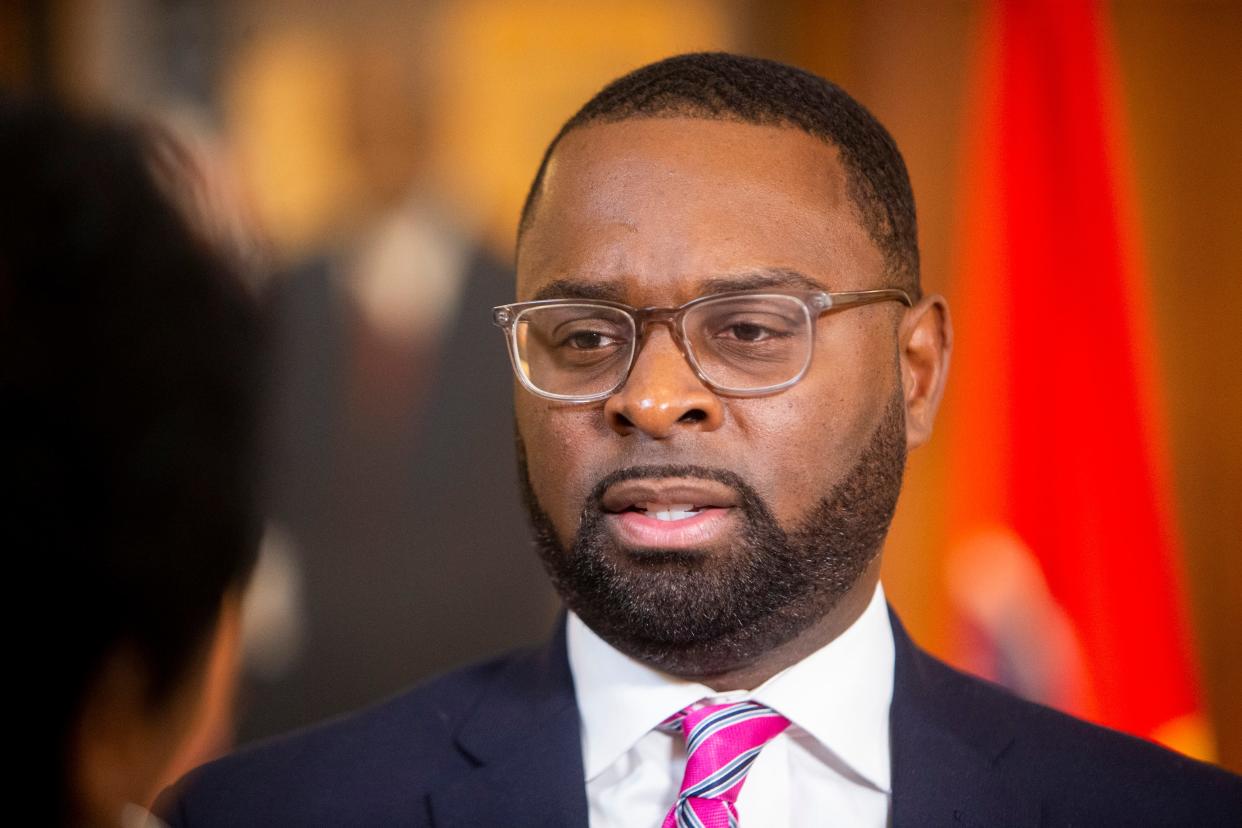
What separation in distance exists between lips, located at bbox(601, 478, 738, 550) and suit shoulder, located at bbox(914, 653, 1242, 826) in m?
0.50

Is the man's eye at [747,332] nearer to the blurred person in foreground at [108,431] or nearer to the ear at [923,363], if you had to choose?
the ear at [923,363]

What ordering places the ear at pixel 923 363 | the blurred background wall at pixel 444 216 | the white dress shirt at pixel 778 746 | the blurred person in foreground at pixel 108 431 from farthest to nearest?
the blurred background wall at pixel 444 216 → the ear at pixel 923 363 → the white dress shirt at pixel 778 746 → the blurred person in foreground at pixel 108 431

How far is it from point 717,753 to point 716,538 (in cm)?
30

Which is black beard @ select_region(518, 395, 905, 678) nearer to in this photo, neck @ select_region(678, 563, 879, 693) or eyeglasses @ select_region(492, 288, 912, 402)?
neck @ select_region(678, 563, 879, 693)

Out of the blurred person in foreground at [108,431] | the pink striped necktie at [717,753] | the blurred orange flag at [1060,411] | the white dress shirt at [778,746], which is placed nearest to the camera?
the blurred person in foreground at [108,431]

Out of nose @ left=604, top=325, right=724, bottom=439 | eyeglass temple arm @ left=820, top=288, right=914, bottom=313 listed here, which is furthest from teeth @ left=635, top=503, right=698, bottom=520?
eyeglass temple arm @ left=820, top=288, right=914, bottom=313

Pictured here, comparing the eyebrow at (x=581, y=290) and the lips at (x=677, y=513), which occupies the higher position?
the eyebrow at (x=581, y=290)

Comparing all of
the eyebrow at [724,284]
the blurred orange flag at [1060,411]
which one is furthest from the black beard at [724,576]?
the blurred orange flag at [1060,411]

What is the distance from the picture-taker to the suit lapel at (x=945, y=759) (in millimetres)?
1769

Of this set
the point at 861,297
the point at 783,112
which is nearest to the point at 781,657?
the point at 861,297

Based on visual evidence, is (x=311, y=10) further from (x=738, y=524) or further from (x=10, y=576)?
(x=10, y=576)

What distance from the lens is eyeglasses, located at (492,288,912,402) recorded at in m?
1.75

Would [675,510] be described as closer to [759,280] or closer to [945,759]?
[759,280]

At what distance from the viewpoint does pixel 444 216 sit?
413 cm
